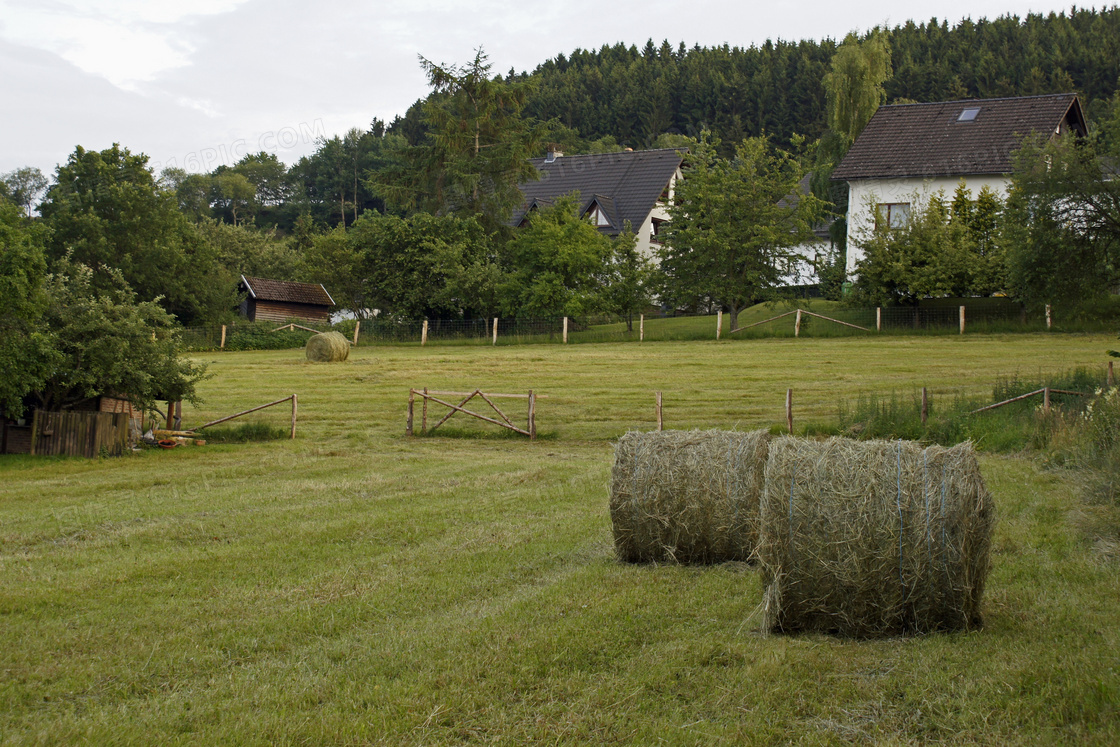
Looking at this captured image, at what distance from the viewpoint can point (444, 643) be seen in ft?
21.9

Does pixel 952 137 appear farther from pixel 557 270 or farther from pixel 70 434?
pixel 70 434

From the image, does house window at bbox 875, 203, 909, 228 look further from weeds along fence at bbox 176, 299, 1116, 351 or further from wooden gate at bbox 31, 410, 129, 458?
wooden gate at bbox 31, 410, 129, 458

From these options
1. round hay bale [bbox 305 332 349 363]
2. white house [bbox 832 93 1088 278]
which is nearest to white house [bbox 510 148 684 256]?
white house [bbox 832 93 1088 278]

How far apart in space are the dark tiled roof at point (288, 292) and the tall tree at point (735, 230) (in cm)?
2084

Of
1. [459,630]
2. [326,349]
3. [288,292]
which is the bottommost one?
[459,630]

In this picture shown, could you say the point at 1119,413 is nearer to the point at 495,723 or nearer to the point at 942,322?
the point at 495,723

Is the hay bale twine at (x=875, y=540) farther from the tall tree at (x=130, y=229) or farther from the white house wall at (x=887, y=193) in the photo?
the tall tree at (x=130, y=229)

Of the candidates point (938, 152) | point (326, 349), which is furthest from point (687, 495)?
point (938, 152)

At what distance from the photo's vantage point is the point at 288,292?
5122 cm

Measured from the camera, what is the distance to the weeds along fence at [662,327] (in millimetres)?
34125

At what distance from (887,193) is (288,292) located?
30.3m

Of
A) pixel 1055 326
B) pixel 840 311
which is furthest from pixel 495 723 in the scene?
pixel 840 311

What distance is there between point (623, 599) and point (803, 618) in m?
1.48

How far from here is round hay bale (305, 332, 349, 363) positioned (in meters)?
34.1
